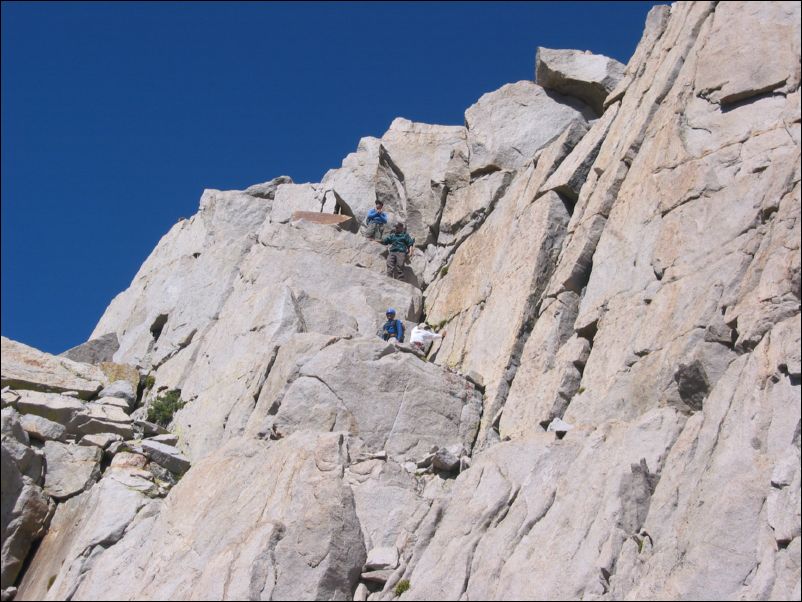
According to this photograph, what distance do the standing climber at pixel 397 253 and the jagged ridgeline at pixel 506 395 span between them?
0.76 m

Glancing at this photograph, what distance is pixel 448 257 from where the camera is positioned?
47375 millimetres

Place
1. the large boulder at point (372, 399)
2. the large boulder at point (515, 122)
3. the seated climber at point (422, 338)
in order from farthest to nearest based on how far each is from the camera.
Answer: the large boulder at point (515, 122) → the seated climber at point (422, 338) → the large boulder at point (372, 399)

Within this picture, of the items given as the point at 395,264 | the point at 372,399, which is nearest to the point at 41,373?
the point at 372,399

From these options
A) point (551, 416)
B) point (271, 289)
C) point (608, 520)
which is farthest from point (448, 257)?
point (608, 520)

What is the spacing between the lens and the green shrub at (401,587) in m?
28.3

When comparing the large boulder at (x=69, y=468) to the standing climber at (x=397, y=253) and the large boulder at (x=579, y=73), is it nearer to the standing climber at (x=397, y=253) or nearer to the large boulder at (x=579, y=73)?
the standing climber at (x=397, y=253)

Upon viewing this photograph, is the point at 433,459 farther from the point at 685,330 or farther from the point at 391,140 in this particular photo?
the point at 391,140

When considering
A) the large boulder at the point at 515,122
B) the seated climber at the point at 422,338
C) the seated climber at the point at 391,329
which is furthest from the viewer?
the large boulder at the point at 515,122

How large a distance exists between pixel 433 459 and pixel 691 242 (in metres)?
9.34

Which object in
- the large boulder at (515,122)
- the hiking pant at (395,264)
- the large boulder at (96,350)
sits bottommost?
the large boulder at (96,350)

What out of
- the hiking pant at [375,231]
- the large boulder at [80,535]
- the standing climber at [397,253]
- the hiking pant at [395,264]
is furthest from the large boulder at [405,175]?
the large boulder at [80,535]

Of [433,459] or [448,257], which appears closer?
[433,459]

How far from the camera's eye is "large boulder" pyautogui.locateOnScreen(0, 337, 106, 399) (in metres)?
39.1

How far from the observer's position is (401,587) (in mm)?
28375
